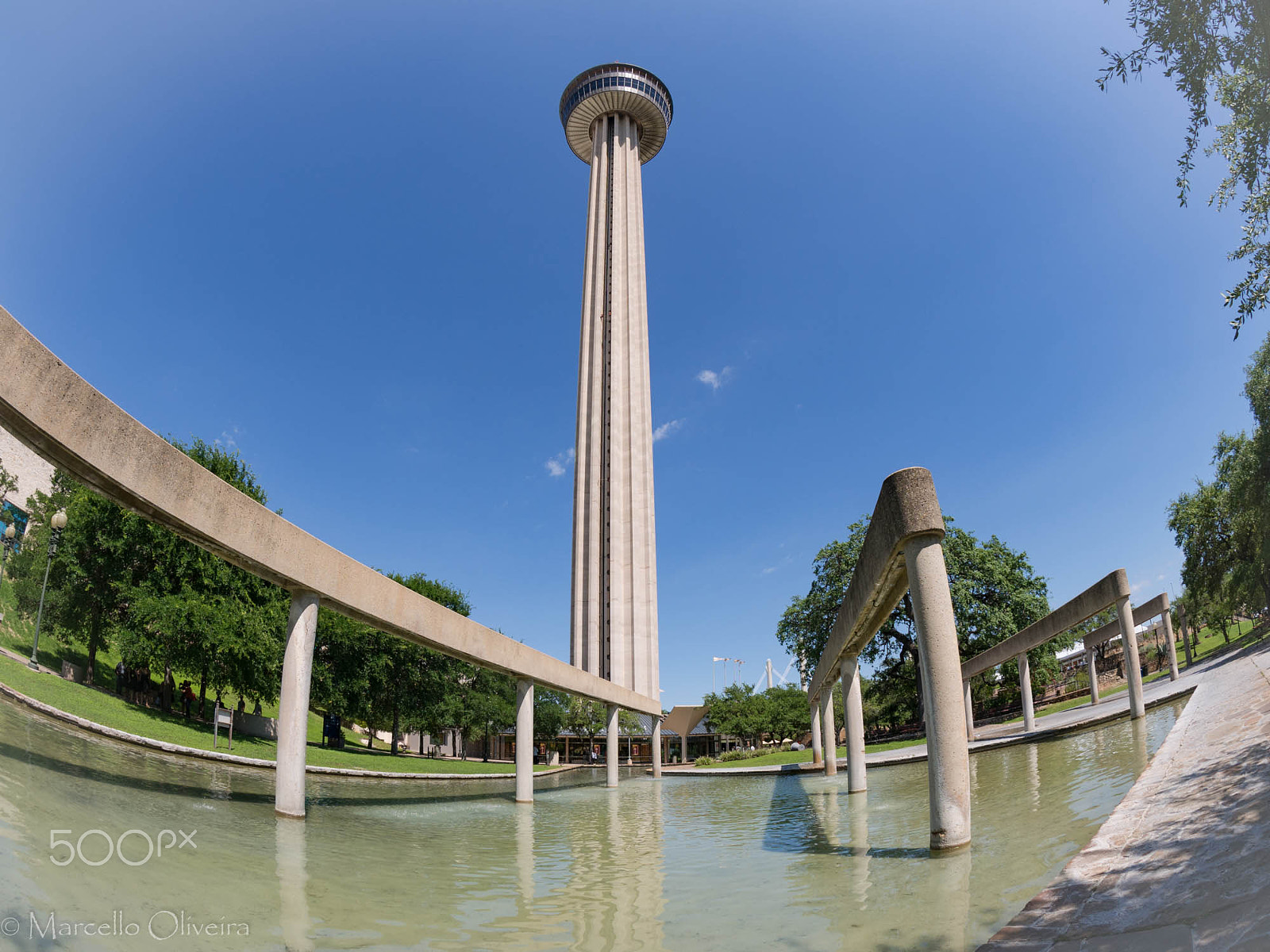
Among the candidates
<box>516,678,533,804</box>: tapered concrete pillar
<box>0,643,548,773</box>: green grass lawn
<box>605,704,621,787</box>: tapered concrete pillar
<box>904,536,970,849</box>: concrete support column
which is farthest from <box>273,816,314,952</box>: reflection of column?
<box>605,704,621,787</box>: tapered concrete pillar

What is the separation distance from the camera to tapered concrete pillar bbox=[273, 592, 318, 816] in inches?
353

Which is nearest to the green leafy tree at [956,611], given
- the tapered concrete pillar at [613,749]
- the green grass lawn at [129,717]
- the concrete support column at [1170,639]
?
the concrete support column at [1170,639]

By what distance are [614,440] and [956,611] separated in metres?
30.7

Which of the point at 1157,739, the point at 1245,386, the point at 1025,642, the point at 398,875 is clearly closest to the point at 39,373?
the point at 398,875

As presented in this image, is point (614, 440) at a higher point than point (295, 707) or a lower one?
higher

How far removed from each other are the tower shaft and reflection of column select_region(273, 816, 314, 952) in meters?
48.0

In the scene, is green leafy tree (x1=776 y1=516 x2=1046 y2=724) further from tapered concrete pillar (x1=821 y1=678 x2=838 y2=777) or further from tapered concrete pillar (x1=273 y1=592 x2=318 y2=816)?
tapered concrete pillar (x1=273 y1=592 x2=318 y2=816)

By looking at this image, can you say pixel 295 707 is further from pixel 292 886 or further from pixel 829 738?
pixel 829 738

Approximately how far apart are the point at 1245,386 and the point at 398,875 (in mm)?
35779

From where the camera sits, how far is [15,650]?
84.2ft

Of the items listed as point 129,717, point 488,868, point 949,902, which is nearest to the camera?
point 949,902

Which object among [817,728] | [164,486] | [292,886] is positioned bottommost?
[817,728]

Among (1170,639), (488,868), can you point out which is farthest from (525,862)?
(1170,639)

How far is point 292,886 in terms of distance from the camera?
510 centimetres
